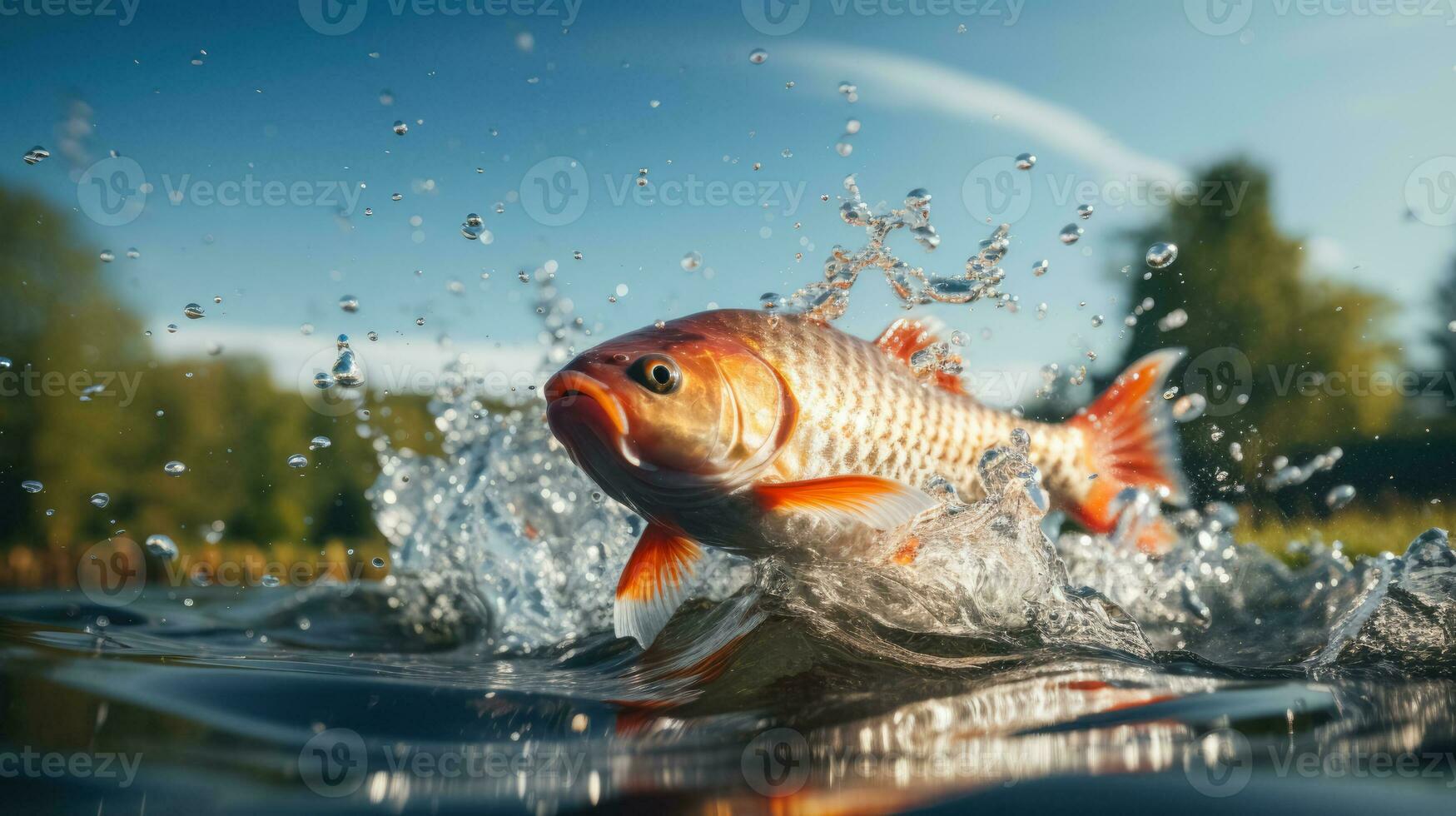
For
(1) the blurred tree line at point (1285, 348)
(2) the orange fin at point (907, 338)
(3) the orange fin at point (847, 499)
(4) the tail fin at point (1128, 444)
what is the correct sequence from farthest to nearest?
(1) the blurred tree line at point (1285, 348) < (4) the tail fin at point (1128, 444) < (2) the orange fin at point (907, 338) < (3) the orange fin at point (847, 499)

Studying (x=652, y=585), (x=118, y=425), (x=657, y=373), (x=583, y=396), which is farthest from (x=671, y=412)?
(x=118, y=425)

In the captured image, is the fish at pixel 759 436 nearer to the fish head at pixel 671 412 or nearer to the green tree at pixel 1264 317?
the fish head at pixel 671 412

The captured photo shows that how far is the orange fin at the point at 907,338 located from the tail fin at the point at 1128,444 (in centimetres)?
101

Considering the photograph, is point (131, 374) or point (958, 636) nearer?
point (958, 636)

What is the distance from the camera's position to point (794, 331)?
10.5 feet

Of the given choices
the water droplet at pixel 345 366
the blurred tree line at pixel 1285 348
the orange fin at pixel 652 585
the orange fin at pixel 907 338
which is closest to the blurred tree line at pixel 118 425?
the water droplet at pixel 345 366

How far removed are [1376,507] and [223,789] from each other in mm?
16684

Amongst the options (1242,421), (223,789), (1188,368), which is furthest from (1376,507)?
(223,789)

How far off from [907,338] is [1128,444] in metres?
1.48

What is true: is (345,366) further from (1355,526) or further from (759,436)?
Answer: (1355,526)

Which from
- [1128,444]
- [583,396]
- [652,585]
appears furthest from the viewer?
[1128,444]

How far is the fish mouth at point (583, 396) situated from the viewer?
8.86ft

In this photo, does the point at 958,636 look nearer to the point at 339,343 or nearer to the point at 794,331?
the point at 794,331

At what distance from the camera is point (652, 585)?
11.6 ft
